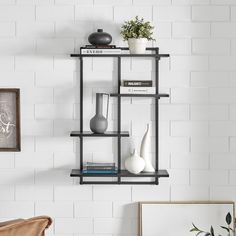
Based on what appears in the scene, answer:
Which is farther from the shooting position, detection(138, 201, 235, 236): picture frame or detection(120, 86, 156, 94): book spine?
detection(138, 201, 235, 236): picture frame

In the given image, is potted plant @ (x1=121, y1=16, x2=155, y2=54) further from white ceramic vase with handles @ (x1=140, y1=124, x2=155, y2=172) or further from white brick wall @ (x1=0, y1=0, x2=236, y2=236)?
white ceramic vase with handles @ (x1=140, y1=124, x2=155, y2=172)

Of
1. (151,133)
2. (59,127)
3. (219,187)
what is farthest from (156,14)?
(219,187)

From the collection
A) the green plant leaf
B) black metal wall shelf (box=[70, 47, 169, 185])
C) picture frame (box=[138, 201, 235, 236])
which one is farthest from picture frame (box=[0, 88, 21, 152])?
the green plant leaf

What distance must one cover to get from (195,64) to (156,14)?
38 centimetres

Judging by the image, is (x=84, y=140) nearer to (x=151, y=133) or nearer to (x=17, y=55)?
(x=151, y=133)

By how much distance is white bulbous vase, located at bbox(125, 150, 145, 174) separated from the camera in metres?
2.68

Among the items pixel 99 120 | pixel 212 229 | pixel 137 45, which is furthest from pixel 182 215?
pixel 137 45

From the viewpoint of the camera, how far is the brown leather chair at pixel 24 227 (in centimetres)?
212

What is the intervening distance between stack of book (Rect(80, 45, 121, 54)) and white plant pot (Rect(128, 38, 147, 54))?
0.08 meters

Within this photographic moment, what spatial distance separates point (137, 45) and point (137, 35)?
6 cm

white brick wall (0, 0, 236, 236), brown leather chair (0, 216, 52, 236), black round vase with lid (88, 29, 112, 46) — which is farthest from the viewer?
white brick wall (0, 0, 236, 236)

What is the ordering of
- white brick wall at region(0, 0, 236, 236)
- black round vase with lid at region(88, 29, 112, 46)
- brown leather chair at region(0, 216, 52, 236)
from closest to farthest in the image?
brown leather chair at region(0, 216, 52, 236) → black round vase with lid at region(88, 29, 112, 46) → white brick wall at region(0, 0, 236, 236)

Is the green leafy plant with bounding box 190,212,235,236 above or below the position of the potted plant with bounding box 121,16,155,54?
below

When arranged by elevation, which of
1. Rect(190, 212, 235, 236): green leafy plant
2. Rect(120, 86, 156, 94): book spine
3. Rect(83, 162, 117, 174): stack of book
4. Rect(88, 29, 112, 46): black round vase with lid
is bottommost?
Rect(190, 212, 235, 236): green leafy plant
